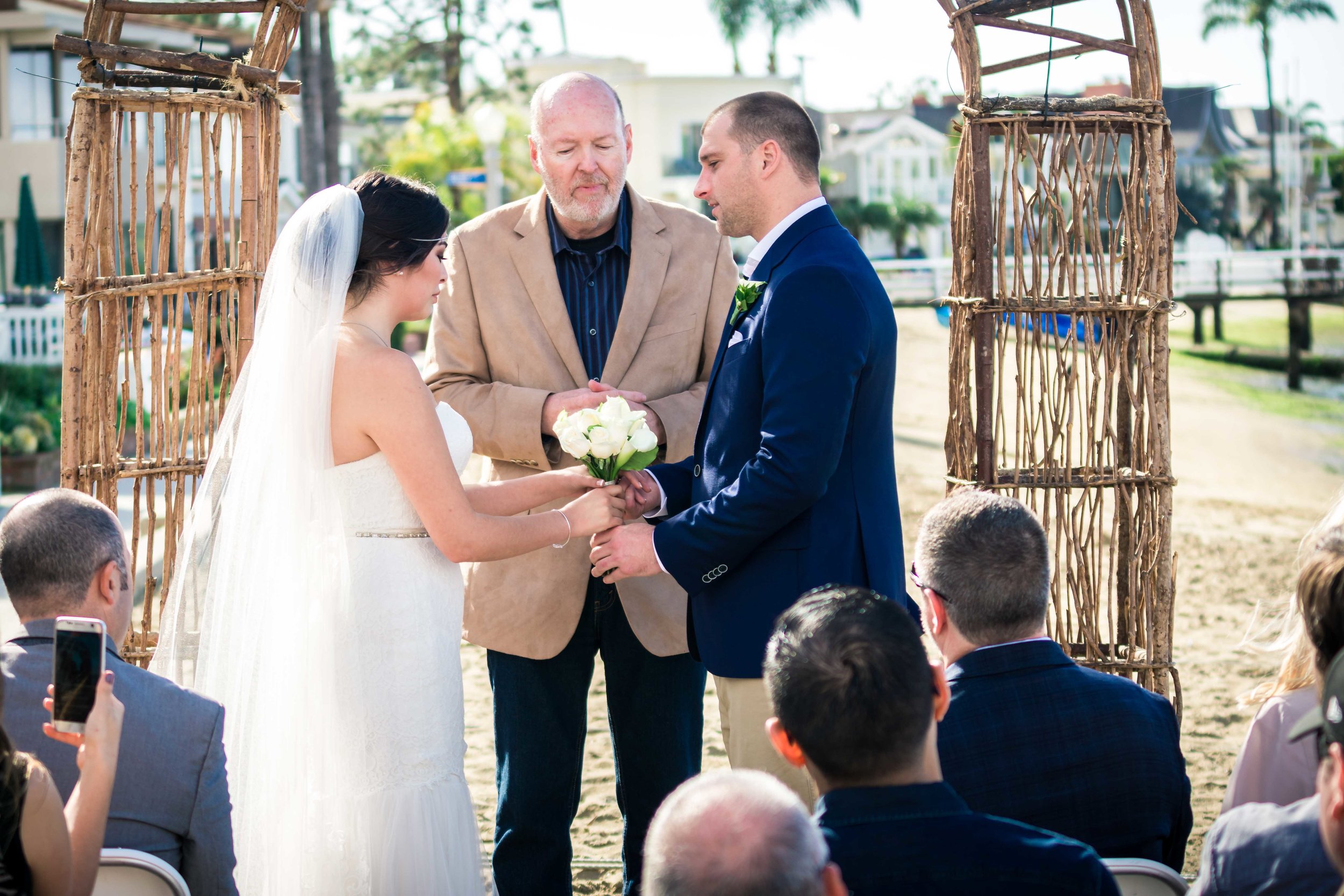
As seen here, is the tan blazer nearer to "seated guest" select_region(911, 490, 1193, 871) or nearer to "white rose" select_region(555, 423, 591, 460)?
"white rose" select_region(555, 423, 591, 460)

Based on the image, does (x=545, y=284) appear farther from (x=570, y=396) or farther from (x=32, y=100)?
(x=32, y=100)

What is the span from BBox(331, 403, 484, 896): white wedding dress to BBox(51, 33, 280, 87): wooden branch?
142 centimetres

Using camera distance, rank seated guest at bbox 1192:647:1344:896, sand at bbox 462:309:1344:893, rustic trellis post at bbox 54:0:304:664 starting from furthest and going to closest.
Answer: sand at bbox 462:309:1344:893
rustic trellis post at bbox 54:0:304:664
seated guest at bbox 1192:647:1344:896

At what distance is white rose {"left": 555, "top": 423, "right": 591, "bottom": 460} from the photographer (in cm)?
337

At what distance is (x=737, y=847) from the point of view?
161 centimetres

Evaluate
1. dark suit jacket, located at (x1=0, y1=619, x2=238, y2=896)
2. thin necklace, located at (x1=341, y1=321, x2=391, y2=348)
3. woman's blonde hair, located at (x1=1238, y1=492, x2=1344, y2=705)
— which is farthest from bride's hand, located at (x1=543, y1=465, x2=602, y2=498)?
woman's blonde hair, located at (x1=1238, y1=492, x2=1344, y2=705)

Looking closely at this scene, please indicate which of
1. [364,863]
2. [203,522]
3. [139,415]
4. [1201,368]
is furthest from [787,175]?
[1201,368]

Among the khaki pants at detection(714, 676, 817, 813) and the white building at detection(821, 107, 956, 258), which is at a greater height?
the white building at detection(821, 107, 956, 258)

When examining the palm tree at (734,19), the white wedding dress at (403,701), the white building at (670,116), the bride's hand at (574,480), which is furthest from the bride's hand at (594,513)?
the palm tree at (734,19)

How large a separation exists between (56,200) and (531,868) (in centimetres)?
2383

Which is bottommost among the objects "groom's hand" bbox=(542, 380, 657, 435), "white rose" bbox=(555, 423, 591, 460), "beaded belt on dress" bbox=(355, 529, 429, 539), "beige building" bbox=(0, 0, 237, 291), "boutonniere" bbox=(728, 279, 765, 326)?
"beaded belt on dress" bbox=(355, 529, 429, 539)

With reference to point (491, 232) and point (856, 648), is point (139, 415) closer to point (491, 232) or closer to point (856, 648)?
point (491, 232)

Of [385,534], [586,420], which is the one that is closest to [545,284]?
[586,420]

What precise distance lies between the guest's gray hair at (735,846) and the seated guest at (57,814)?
96 centimetres
